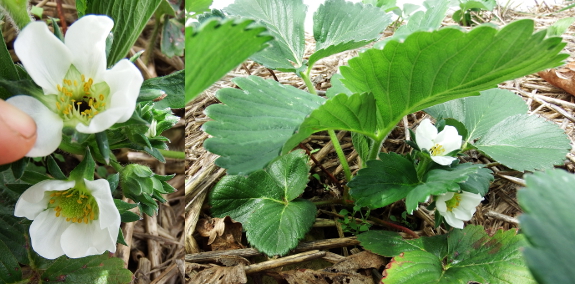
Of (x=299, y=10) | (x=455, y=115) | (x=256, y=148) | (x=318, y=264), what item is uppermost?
(x=299, y=10)

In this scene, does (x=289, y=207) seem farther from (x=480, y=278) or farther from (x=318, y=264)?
(x=480, y=278)

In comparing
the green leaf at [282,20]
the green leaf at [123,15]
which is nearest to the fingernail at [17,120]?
the green leaf at [123,15]

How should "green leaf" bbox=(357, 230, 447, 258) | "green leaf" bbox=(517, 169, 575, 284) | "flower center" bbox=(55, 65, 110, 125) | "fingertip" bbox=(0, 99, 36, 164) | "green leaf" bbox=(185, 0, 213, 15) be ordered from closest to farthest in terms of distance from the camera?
"green leaf" bbox=(517, 169, 575, 284) → "fingertip" bbox=(0, 99, 36, 164) → "flower center" bbox=(55, 65, 110, 125) → "green leaf" bbox=(357, 230, 447, 258) → "green leaf" bbox=(185, 0, 213, 15)

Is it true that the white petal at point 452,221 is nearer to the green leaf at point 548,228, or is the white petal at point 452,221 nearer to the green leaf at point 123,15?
the green leaf at point 548,228

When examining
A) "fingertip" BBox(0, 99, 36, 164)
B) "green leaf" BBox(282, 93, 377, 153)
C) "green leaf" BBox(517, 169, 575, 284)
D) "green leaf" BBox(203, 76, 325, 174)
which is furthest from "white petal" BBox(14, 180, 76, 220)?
"green leaf" BBox(517, 169, 575, 284)

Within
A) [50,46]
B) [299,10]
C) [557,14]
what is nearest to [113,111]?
[50,46]

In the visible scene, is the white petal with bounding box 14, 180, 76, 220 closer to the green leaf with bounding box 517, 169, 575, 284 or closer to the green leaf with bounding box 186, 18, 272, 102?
the green leaf with bounding box 186, 18, 272, 102
